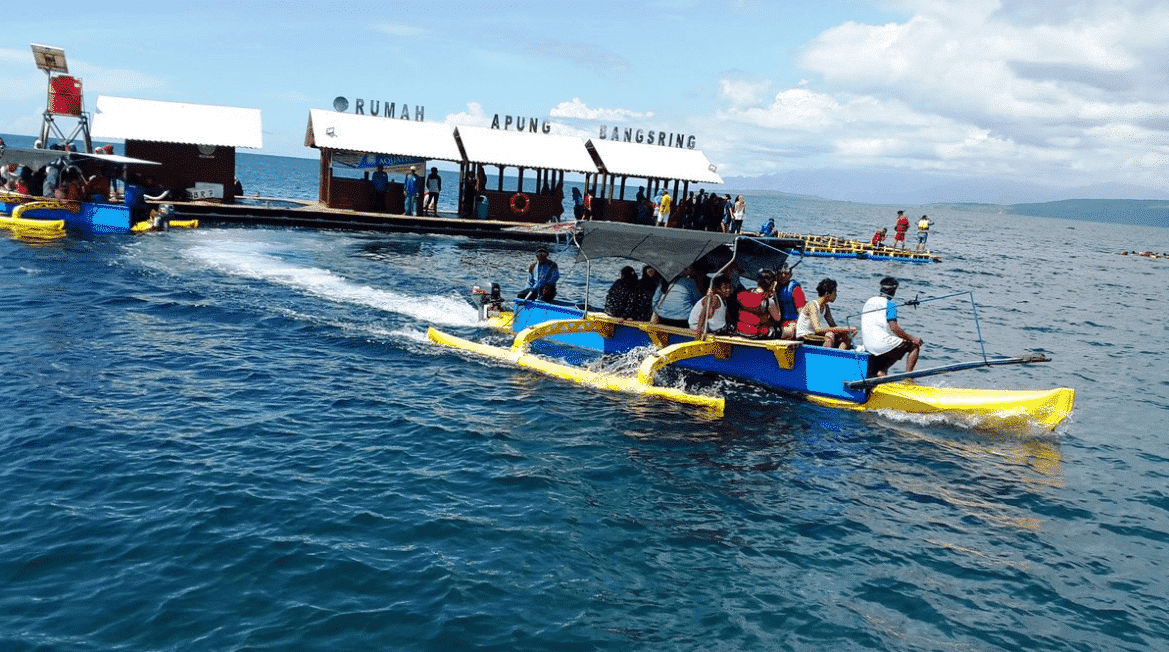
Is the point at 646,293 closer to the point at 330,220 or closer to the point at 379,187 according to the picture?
the point at 330,220

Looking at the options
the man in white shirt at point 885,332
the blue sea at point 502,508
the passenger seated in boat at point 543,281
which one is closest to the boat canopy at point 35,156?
the blue sea at point 502,508

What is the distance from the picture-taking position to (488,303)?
70.2 ft

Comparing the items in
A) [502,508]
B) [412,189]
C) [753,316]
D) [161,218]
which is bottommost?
[502,508]

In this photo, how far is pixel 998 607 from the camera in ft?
29.1

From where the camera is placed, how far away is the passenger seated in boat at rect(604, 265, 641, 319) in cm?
1734

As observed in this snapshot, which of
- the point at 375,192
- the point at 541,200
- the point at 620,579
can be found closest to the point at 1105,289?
the point at 541,200

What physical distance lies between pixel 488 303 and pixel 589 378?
20.6ft

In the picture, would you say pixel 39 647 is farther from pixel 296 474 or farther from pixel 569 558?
pixel 569 558

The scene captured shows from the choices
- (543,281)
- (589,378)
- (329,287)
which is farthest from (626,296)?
(329,287)

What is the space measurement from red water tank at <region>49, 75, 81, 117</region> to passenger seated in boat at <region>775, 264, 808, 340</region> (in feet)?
113

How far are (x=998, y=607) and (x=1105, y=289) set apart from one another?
44.4m

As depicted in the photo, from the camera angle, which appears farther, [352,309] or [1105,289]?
[1105,289]

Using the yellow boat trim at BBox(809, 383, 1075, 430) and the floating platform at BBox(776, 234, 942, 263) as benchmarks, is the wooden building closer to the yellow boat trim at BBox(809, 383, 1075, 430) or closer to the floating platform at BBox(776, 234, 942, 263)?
the floating platform at BBox(776, 234, 942, 263)

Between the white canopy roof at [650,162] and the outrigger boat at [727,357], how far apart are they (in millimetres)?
27686
